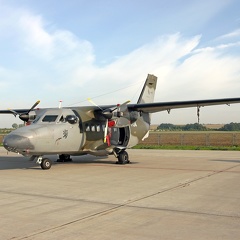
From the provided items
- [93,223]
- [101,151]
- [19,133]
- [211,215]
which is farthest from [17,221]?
[101,151]

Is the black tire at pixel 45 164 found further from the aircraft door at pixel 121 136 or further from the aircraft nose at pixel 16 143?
the aircraft door at pixel 121 136

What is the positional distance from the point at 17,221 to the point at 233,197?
5.47 m

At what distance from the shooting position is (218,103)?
1809 centimetres

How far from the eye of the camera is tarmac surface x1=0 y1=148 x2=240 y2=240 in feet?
18.8

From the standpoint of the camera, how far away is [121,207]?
7.62 m

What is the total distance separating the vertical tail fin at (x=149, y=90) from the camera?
72.7ft

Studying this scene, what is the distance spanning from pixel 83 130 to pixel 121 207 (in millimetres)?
9821

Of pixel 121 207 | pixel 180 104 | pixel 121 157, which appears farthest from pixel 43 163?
pixel 121 207

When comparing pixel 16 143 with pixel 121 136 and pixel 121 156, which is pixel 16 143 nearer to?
pixel 121 156

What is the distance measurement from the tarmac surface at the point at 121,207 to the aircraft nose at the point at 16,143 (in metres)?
1.43

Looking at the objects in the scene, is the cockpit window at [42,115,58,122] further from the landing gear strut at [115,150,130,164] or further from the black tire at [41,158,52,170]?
the landing gear strut at [115,150,130,164]

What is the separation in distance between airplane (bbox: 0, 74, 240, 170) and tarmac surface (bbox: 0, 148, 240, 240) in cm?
217

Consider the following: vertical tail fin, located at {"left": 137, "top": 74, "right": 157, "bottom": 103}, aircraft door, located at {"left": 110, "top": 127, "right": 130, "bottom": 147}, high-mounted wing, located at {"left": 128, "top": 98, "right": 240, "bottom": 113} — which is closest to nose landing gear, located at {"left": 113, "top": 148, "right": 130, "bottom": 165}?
aircraft door, located at {"left": 110, "top": 127, "right": 130, "bottom": 147}

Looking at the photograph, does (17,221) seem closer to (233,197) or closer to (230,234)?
(230,234)
